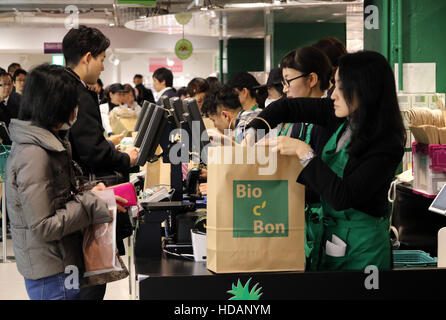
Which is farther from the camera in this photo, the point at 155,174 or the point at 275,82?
the point at 275,82

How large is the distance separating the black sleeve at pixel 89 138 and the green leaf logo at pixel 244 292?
1360mm

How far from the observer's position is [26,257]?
226 centimetres

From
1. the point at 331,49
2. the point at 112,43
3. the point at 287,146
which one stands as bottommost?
the point at 287,146

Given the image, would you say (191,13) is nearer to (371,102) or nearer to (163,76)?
(163,76)

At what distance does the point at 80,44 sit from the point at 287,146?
1.64 metres

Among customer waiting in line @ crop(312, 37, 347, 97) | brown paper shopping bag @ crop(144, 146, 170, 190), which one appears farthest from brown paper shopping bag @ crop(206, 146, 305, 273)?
brown paper shopping bag @ crop(144, 146, 170, 190)

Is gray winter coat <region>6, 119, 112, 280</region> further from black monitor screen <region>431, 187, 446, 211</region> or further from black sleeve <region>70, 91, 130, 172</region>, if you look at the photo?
black monitor screen <region>431, 187, 446, 211</region>

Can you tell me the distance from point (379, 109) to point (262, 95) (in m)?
4.03

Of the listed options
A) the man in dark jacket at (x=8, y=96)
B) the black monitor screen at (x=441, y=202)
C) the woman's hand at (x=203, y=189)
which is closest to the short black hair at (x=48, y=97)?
the woman's hand at (x=203, y=189)

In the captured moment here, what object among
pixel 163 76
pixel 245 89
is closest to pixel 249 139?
pixel 245 89

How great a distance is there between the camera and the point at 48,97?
7.46ft

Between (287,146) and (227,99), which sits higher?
(227,99)

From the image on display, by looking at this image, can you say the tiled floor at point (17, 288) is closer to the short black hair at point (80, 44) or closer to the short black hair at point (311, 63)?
the short black hair at point (80, 44)

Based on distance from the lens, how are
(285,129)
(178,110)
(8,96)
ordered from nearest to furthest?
1. (285,129)
2. (178,110)
3. (8,96)
